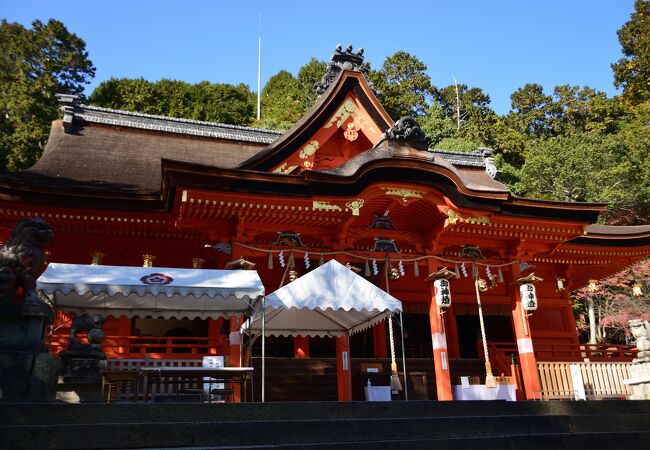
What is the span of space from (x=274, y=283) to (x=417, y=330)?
4764mm

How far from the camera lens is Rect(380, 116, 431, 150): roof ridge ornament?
11.5 metres

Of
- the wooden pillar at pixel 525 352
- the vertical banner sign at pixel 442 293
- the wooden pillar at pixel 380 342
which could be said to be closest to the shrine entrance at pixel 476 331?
the wooden pillar at pixel 525 352

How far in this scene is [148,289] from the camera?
7.93 metres

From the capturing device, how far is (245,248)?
10.8 metres

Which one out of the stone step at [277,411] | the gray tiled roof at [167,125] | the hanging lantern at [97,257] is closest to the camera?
the stone step at [277,411]

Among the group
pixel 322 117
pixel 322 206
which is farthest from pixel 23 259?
pixel 322 117

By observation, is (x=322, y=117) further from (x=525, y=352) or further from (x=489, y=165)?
(x=489, y=165)

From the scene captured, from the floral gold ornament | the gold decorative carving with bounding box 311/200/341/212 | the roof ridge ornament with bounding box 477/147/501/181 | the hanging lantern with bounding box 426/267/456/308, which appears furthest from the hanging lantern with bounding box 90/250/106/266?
the roof ridge ornament with bounding box 477/147/501/181

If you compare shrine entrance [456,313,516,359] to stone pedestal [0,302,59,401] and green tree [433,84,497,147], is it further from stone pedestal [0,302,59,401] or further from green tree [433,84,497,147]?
green tree [433,84,497,147]

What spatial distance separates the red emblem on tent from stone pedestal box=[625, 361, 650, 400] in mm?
9124

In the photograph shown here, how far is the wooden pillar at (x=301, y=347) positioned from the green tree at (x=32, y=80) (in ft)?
69.9

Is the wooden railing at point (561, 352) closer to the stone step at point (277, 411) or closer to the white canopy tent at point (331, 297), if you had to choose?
the white canopy tent at point (331, 297)

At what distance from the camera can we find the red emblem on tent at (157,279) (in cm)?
804

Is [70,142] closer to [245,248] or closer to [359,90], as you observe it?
[245,248]
